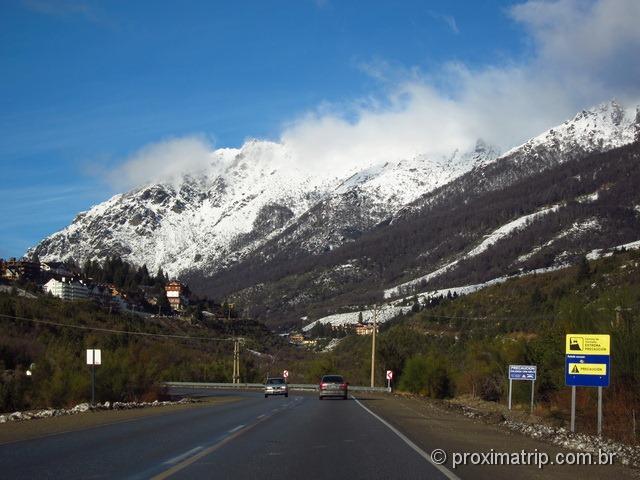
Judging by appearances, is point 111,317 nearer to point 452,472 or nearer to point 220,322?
point 220,322

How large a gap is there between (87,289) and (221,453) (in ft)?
405

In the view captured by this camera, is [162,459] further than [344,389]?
No

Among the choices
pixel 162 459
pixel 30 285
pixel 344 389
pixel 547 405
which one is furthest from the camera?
pixel 30 285

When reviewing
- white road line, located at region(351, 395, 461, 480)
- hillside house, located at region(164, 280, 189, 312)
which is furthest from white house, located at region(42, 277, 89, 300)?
white road line, located at region(351, 395, 461, 480)

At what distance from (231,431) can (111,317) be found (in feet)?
272

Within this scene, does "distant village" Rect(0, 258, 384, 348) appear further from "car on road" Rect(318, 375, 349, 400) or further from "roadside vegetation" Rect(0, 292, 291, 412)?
"car on road" Rect(318, 375, 349, 400)

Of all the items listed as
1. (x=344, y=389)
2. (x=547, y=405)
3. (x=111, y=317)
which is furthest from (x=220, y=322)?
(x=547, y=405)

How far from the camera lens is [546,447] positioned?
2019cm

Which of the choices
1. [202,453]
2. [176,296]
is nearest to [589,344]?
[202,453]

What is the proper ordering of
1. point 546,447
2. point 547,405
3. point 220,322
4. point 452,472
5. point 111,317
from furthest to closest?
point 220,322 → point 111,317 → point 547,405 → point 546,447 → point 452,472

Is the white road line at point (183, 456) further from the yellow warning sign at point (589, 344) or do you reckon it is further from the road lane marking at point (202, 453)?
the yellow warning sign at point (589, 344)

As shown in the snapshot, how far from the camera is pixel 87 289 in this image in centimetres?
13512

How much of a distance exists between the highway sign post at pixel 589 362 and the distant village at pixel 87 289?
307ft

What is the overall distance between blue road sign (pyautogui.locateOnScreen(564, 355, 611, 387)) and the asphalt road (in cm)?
504
